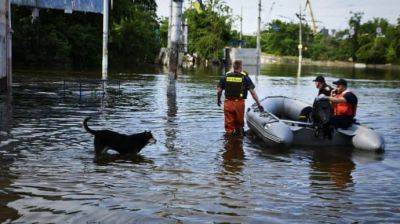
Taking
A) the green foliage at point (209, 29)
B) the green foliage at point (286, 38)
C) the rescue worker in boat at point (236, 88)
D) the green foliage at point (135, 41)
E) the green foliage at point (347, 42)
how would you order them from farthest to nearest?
Answer: 1. the green foliage at point (286, 38)
2. the green foliage at point (347, 42)
3. the green foliage at point (209, 29)
4. the green foliage at point (135, 41)
5. the rescue worker in boat at point (236, 88)

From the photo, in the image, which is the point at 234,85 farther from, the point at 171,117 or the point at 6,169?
the point at 6,169

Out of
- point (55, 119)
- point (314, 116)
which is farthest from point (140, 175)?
point (55, 119)

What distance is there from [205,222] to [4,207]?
2288 mm

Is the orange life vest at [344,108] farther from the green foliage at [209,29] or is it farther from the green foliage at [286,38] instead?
the green foliage at [286,38]

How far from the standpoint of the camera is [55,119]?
14.3m

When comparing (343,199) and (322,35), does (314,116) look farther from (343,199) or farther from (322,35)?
(322,35)

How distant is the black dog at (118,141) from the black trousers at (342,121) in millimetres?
3962

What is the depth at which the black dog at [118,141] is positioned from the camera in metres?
9.41

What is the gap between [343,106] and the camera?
1134 centimetres

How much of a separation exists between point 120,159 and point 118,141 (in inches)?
12.4

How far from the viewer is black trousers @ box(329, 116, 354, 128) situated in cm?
1133

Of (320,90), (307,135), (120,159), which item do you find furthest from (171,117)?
(120,159)

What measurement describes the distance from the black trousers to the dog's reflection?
4112mm

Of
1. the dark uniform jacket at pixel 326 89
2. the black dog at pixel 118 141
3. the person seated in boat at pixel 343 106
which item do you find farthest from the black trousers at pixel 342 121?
the black dog at pixel 118 141
